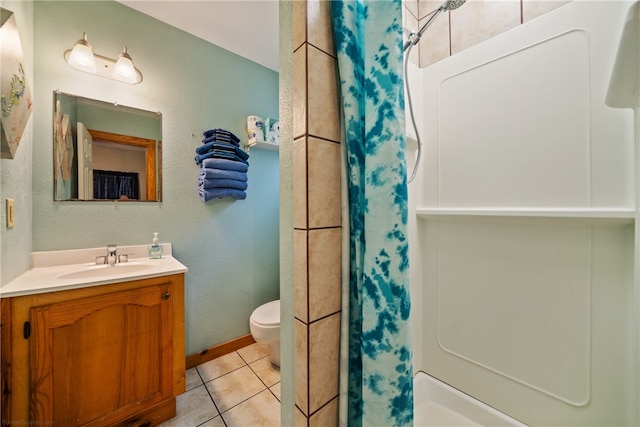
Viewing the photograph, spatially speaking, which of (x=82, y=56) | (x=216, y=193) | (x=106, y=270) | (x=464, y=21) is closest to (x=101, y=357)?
(x=106, y=270)

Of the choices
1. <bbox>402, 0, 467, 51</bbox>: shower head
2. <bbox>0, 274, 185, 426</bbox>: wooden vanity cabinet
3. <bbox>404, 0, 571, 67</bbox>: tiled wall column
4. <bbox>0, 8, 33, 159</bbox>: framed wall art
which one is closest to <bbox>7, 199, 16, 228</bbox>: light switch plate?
<bbox>0, 8, 33, 159</bbox>: framed wall art

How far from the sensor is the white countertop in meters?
1.02

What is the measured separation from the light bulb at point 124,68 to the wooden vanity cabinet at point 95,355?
1.31m

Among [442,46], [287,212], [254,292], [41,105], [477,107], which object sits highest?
[442,46]

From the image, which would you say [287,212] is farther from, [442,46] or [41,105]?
[41,105]

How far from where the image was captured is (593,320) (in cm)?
89

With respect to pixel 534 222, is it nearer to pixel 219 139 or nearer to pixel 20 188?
pixel 219 139

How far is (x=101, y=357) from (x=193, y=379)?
2.38 feet

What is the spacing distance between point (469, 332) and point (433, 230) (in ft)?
1.77

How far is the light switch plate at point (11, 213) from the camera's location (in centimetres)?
106

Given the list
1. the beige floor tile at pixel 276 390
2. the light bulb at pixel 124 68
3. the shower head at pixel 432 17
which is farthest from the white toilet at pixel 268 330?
the light bulb at pixel 124 68

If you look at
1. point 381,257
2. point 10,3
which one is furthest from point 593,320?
point 10,3

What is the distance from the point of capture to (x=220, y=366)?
1.79 meters

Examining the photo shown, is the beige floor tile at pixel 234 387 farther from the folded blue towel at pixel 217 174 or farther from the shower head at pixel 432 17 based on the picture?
the shower head at pixel 432 17
